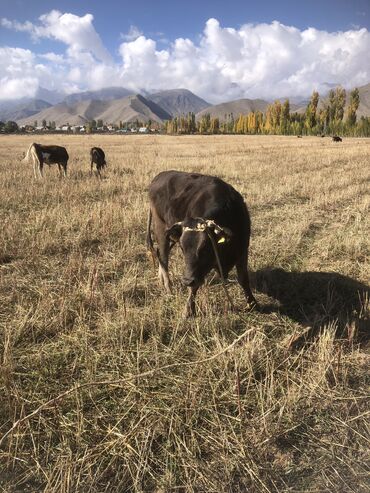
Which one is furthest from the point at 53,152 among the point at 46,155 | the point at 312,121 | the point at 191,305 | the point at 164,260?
the point at 312,121

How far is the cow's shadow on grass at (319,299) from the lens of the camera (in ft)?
14.8

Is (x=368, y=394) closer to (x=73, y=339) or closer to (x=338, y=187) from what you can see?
(x=73, y=339)

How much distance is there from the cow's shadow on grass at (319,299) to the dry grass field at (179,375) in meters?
0.03

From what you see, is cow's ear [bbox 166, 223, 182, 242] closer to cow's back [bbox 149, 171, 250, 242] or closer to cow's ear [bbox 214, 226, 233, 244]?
cow's back [bbox 149, 171, 250, 242]

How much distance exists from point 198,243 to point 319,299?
2223mm

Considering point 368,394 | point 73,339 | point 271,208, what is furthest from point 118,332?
point 271,208

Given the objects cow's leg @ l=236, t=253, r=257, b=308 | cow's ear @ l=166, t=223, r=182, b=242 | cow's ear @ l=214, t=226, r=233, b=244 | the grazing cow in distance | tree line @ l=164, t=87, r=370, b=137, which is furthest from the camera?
tree line @ l=164, t=87, r=370, b=137

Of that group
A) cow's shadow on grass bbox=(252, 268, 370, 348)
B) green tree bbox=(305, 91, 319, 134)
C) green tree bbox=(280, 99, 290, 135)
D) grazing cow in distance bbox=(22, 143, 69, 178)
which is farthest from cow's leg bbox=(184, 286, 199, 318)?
green tree bbox=(280, 99, 290, 135)

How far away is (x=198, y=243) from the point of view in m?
4.14

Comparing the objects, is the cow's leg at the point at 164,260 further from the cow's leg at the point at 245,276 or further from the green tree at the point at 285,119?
the green tree at the point at 285,119

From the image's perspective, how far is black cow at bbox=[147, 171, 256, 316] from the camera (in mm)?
4172

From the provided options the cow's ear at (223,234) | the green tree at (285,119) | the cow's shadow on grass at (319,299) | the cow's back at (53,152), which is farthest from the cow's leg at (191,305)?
the green tree at (285,119)

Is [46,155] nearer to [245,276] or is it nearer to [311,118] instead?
[245,276]

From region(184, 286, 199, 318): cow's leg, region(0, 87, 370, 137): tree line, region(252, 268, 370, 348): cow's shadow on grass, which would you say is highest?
region(0, 87, 370, 137): tree line
